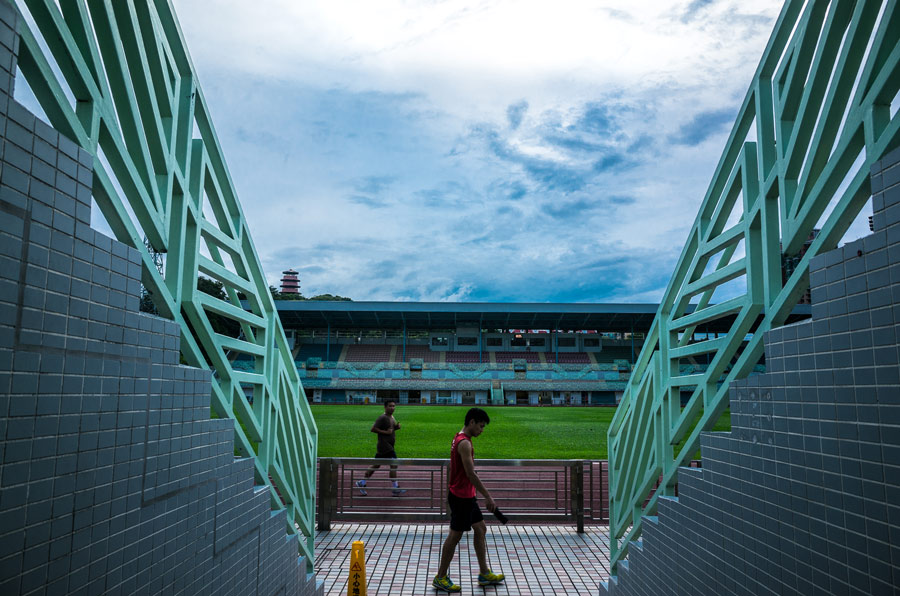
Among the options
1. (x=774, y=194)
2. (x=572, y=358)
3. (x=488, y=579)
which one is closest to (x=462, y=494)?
(x=488, y=579)

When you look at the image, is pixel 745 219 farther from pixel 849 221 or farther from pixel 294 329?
pixel 294 329

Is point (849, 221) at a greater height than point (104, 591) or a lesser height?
greater

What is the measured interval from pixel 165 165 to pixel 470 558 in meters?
5.51

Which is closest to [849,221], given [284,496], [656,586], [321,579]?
[656,586]

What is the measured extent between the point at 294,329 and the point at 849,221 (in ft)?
179

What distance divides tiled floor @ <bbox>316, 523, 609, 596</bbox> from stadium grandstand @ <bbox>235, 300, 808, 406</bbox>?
38315 mm

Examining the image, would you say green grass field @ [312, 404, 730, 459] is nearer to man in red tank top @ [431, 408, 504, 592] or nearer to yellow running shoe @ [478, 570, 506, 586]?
yellow running shoe @ [478, 570, 506, 586]

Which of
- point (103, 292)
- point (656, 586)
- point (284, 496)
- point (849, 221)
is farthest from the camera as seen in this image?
point (284, 496)

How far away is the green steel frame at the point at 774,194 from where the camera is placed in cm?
250

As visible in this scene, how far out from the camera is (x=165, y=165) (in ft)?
10.2

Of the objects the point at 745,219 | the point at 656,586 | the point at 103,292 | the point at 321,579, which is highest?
the point at 745,219

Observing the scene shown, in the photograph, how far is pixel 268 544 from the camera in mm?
4305

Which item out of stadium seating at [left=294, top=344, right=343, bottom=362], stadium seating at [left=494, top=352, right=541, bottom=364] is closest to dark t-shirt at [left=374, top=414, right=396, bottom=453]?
stadium seating at [left=494, top=352, right=541, bottom=364]

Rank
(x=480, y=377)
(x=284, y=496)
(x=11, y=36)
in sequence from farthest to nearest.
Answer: (x=480, y=377), (x=284, y=496), (x=11, y=36)
